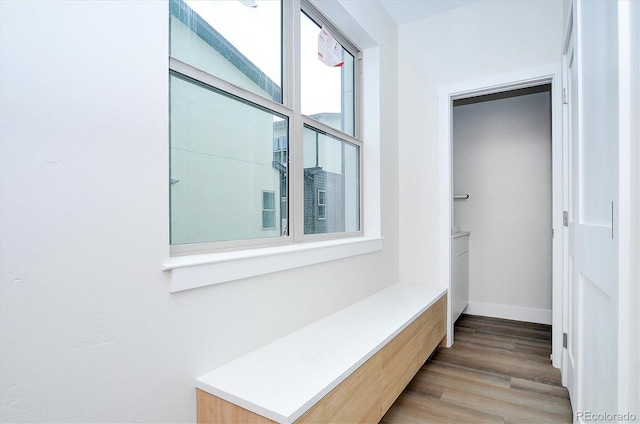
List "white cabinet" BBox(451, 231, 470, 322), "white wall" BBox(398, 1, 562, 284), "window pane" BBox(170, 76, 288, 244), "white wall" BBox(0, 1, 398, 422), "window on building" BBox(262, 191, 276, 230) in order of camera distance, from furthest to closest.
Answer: "white cabinet" BBox(451, 231, 470, 322), "white wall" BBox(398, 1, 562, 284), "window on building" BBox(262, 191, 276, 230), "window pane" BBox(170, 76, 288, 244), "white wall" BBox(0, 1, 398, 422)

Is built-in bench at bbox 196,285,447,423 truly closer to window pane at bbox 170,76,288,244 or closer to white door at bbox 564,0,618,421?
window pane at bbox 170,76,288,244

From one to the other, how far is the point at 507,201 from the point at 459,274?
0.96 metres

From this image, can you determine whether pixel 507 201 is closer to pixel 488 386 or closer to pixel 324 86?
pixel 488 386

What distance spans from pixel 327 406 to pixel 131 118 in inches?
43.3

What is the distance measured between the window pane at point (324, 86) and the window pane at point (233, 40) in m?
0.23

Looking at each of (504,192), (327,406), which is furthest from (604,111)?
(504,192)

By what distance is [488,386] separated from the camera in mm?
2074

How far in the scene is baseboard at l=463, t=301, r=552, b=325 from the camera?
3.23 metres

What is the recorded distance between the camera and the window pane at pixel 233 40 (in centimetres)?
133

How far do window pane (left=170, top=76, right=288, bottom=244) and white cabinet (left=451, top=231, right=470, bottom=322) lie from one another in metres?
1.83

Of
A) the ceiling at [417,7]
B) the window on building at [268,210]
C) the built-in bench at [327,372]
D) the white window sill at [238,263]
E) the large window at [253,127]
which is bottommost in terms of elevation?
the built-in bench at [327,372]

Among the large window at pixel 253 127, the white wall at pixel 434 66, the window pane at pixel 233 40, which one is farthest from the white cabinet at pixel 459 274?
the window pane at pixel 233 40

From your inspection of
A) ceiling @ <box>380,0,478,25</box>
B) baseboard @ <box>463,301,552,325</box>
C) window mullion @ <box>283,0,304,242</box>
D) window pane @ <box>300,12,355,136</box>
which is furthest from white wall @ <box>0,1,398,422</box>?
baseboard @ <box>463,301,552,325</box>

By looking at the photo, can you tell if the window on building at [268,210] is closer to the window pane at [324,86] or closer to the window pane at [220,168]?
the window pane at [220,168]
